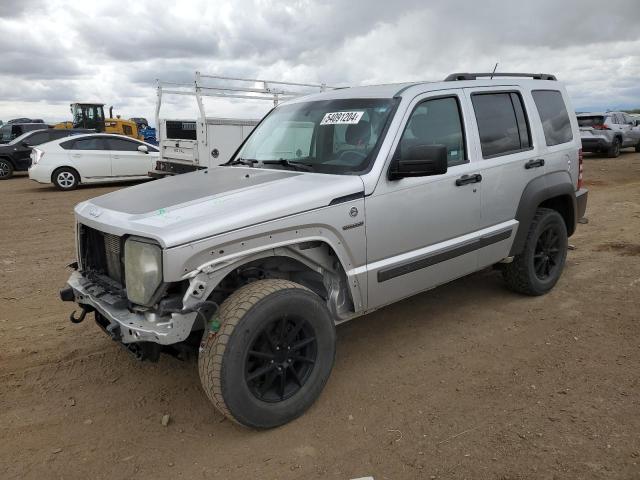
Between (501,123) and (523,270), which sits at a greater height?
(501,123)

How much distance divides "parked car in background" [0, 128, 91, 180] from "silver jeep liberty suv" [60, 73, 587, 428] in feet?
50.8

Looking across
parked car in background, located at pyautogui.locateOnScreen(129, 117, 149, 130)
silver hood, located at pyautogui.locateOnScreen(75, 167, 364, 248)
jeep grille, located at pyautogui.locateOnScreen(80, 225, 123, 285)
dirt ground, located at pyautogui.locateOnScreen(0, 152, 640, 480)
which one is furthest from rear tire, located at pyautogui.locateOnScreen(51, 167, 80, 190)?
parked car in background, located at pyautogui.locateOnScreen(129, 117, 149, 130)

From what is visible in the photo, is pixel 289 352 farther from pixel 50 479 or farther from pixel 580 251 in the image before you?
pixel 580 251

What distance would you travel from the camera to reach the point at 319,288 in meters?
3.62

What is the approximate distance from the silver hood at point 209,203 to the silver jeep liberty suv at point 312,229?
0.01m

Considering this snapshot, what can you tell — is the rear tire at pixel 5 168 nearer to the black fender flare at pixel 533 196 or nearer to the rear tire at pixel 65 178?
the rear tire at pixel 65 178

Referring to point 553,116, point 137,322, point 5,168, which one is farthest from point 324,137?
point 5,168

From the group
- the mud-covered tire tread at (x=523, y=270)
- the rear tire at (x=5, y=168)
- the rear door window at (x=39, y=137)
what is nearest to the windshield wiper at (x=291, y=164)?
the mud-covered tire tread at (x=523, y=270)

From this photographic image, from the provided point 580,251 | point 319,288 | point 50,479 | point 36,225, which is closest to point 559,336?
point 319,288

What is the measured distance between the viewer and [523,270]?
486 centimetres

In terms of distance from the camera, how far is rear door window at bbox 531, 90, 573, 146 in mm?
4910

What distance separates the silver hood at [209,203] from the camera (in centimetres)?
280

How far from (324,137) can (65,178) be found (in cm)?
1196

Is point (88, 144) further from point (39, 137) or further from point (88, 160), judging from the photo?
point (39, 137)
